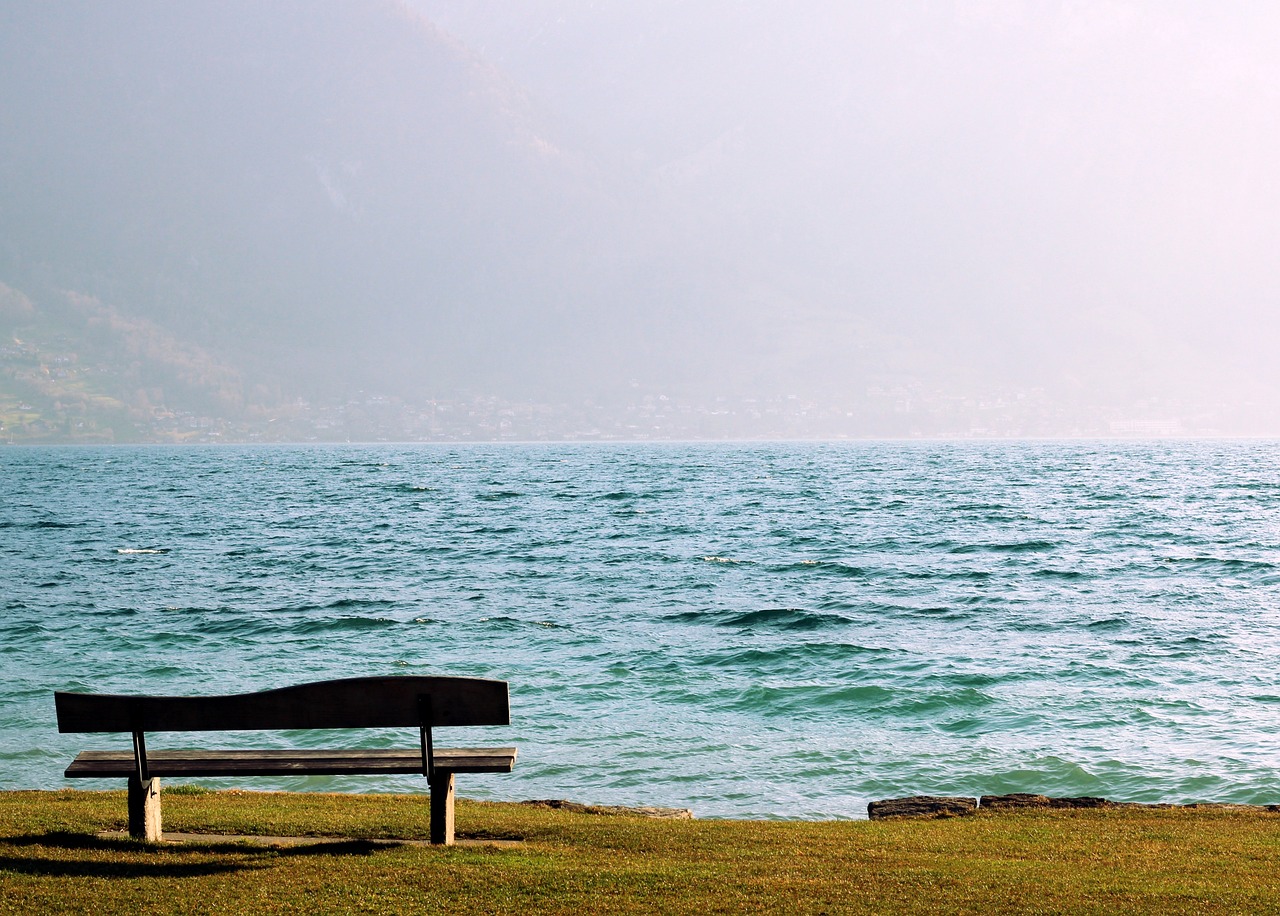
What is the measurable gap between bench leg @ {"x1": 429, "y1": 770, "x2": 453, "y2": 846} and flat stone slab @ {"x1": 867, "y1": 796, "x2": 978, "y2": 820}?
4.56m

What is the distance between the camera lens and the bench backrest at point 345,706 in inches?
310

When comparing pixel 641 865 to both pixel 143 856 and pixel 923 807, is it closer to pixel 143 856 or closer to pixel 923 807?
pixel 143 856

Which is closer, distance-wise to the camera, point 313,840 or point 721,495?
point 313,840

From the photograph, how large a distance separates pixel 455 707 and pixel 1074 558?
108 ft

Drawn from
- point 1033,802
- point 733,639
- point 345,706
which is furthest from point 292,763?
point 733,639

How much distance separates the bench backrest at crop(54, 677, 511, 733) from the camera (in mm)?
7875

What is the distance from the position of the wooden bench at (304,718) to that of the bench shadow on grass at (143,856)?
0.33 meters

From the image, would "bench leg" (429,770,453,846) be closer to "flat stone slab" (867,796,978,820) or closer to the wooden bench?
the wooden bench

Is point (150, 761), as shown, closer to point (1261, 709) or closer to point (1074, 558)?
point (1261, 709)

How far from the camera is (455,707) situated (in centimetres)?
791

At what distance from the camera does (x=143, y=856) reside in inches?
320

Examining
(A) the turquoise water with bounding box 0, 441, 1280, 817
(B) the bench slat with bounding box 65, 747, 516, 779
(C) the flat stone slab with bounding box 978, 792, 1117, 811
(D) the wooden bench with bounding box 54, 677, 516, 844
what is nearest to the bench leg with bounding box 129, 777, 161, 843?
(D) the wooden bench with bounding box 54, 677, 516, 844

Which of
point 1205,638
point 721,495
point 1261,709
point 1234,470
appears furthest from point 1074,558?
point 1234,470

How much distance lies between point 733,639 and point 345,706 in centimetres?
1566
